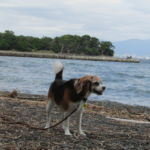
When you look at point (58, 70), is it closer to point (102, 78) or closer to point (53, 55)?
point (102, 78)

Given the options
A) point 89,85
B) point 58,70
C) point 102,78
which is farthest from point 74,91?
point 102,78

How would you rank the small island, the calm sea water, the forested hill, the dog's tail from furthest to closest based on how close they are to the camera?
the forested hill
the small island
the calm sea water
the dog's tail

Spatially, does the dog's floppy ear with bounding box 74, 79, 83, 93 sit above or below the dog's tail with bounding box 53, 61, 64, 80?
below

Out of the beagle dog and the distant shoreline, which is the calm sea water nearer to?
the beagle dog

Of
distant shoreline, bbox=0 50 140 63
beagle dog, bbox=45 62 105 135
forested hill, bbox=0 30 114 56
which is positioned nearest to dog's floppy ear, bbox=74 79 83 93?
beagle dog, bbox=45 62 105 135

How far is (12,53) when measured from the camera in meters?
156

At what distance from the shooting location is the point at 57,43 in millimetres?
173500

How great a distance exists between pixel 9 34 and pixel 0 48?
750 centimetres

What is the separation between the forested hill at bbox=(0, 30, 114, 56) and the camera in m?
170

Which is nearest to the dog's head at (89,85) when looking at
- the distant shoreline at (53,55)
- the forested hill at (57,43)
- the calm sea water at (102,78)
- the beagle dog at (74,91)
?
the beagle dog at (74,91)

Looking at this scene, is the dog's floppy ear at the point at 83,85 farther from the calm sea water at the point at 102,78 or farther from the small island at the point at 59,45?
the small island at the point at 59,45

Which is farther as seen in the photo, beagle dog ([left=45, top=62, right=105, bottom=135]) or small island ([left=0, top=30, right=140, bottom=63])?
small island ([left=0, top=30, right=140, bottom=63])

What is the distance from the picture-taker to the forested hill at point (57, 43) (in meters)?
170

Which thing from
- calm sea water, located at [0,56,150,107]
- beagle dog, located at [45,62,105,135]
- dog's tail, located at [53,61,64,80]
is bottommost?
calm sea water, located at [0,56,150,107]
